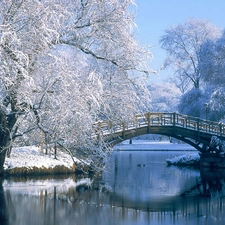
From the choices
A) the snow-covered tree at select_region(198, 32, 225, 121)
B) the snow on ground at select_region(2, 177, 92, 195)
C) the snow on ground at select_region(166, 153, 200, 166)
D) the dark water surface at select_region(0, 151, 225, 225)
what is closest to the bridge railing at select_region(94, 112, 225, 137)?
the snow on ground at select_region(166, 153, 200, 166)

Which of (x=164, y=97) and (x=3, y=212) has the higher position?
(x=164, y=97)

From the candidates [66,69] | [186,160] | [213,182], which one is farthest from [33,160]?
[186,160]

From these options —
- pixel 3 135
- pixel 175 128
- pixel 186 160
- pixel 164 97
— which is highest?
pixel 164 97

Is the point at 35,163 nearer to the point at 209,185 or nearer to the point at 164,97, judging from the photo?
the point at 209,185

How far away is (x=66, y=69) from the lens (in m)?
17.0

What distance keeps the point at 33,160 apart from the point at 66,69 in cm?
652

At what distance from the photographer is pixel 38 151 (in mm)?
23047

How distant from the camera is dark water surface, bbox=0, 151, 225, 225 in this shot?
1312 cm

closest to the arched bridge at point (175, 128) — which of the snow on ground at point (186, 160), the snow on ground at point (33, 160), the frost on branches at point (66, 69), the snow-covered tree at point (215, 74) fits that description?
the snow on ground at point (186, 160)

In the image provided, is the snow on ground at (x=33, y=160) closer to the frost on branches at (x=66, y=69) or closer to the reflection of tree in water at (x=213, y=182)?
the frost on branches at (x=66, y=69)

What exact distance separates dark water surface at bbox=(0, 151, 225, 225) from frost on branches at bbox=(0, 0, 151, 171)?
1.69 m

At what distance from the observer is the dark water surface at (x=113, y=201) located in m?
13.1

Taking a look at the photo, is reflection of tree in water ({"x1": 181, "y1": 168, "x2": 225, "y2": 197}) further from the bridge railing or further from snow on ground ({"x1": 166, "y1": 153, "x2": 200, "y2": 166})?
snow on ground ({"x1": 166, "y1": 153, "x2": 200, "y2": 166})

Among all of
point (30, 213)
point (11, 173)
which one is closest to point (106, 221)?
point (30, 213)
